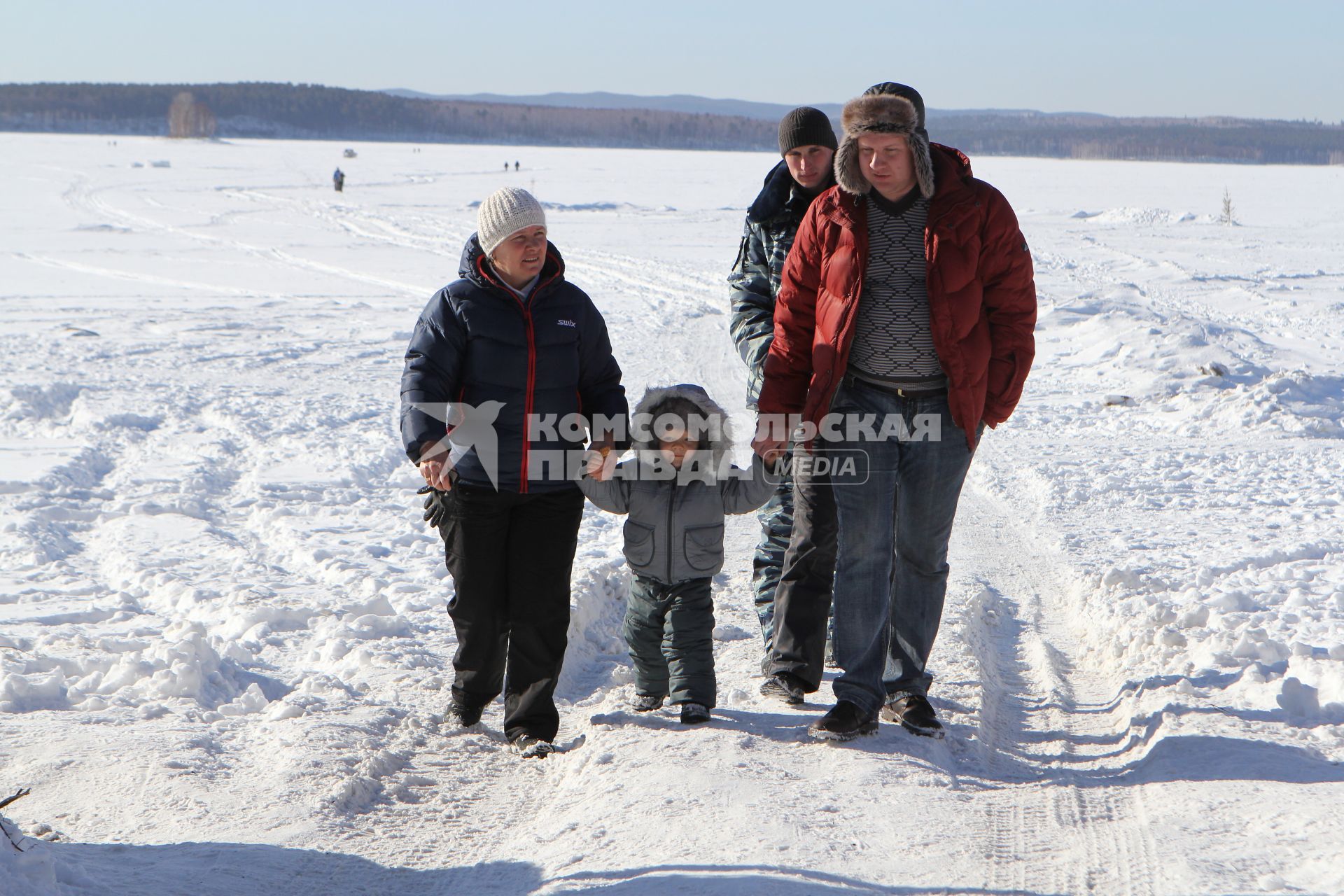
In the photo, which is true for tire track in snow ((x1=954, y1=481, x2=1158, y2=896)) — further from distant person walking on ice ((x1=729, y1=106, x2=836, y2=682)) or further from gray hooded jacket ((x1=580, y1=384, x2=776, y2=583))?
gray hooded jacket ((x1=580, y1=384, x2=776, y2=583))

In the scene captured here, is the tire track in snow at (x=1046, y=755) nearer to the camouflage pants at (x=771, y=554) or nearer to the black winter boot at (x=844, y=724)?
the black winter boot at (x=844, y=724)

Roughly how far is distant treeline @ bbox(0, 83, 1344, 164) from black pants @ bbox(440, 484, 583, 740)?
362 ft

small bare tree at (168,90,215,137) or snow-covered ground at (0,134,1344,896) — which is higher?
small bare tree at (168,90,215,137)

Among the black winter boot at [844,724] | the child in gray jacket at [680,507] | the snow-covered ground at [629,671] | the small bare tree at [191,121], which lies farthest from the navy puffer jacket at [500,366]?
the small bare tree at [191,121]

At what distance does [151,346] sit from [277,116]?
135981 millimetres

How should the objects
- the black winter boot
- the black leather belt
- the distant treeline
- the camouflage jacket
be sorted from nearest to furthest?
1. the black leather belt
2. the black winter boot
3. the camouflage jacket
4. the distant treeline

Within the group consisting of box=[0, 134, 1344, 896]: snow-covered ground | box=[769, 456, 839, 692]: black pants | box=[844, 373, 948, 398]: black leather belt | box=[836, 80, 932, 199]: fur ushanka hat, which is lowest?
box=[0, 134, 1344, 896]: snow-covered ground

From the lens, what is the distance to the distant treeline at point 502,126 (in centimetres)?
11862

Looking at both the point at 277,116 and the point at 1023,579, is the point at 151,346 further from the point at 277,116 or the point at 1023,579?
the point at 277,116

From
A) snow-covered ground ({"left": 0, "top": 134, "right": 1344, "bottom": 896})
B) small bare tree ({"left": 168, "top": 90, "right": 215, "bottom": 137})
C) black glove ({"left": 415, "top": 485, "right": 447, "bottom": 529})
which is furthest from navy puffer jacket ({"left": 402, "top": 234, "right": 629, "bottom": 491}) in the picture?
small bare tree ({"left": 168, "top": 90, "right": 215, "bottom": 137})

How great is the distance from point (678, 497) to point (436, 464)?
771 millimetres

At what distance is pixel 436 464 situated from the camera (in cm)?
325

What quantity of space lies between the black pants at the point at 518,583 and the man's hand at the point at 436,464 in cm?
16

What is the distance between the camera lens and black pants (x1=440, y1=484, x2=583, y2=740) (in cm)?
346
